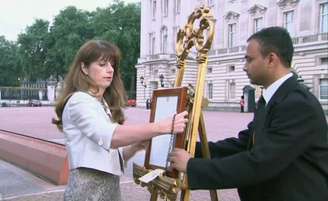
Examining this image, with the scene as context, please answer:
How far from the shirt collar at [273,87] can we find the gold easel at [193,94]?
1.12 feet

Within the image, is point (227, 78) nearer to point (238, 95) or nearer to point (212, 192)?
point (238, 95)

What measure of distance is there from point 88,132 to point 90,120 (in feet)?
0.20

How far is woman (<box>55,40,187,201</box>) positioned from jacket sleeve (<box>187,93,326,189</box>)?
343 mm

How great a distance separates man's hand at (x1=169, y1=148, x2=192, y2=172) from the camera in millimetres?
2441

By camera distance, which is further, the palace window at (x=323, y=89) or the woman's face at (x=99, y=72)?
the palace window at (x=323, y=89)

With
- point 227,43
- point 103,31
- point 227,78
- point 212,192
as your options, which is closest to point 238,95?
point 227,78

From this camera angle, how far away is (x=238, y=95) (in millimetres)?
48219

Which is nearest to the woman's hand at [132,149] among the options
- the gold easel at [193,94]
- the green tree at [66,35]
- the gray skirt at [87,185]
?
the gold easel at [193,94]

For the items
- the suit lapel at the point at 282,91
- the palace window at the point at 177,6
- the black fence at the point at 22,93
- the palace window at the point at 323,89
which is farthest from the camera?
the black fence at the point at 22,93

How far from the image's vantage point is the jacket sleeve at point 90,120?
2.43m

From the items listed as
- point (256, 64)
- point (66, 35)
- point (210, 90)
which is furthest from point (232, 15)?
point (256, 64)

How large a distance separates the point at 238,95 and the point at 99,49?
46200mm

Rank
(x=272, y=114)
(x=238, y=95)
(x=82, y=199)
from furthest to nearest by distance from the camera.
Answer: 1. (x=238, y=95)
2. (x=82, y=199)
3. (x=272, y=114)

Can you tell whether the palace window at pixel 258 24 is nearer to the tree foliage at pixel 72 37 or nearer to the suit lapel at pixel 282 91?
the tree foliage at pixel 72 37
